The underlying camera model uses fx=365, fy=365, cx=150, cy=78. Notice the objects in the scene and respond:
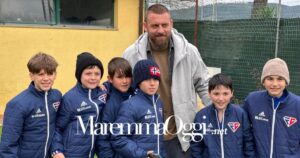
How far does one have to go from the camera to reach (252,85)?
23.5 ft

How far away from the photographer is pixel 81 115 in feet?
8.85

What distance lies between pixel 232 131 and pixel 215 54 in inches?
209

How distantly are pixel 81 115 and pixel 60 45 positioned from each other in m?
4.26

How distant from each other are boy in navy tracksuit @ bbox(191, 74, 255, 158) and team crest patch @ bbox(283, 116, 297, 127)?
0.28 m

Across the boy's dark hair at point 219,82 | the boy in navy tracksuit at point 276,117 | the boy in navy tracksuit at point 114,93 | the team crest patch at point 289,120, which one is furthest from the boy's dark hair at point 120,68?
the team crest patch at point 289,120

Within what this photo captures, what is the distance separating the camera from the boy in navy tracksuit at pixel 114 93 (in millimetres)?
2736

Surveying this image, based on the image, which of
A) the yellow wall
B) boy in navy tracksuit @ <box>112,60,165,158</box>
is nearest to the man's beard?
boy in navy tracksuit @ <box>112,60,165,158</box>

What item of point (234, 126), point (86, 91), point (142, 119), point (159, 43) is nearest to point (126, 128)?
point (142, 119)

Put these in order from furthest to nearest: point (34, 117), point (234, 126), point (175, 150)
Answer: point (175, 150)
point (234, 126)
point (34, 117)

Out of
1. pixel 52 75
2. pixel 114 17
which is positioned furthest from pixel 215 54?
pixel 52 75

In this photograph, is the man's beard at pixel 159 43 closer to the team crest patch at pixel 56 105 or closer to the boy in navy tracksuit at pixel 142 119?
the boy in navy tracksuit at pixel 142 119

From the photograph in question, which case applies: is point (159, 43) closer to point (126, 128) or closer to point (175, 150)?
point (126, 128)

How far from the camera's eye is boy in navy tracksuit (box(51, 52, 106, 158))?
8.80 ft

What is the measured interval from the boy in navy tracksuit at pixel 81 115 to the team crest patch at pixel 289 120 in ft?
4.48
